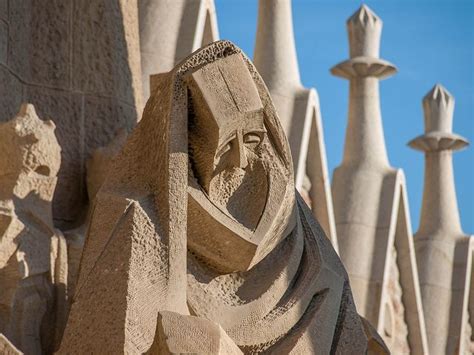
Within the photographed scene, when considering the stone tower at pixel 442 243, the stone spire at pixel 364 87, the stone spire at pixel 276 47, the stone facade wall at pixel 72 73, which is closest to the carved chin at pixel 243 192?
the stone facade wall at pixel 72 73

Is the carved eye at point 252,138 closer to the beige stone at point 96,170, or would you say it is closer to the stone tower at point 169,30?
the beige stone at point 96,170

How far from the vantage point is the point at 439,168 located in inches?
522

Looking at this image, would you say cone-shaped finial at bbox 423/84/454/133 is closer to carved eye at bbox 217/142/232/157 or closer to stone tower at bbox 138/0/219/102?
stone tower at bbox 138/0/219/102

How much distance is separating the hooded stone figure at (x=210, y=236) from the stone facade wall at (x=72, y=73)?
122 cm

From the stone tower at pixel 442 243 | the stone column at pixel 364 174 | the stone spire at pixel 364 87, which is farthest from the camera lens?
the stone tower at pixel 442 243

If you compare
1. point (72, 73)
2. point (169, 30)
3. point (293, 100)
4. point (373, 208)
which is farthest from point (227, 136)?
Result: point (373, 208)

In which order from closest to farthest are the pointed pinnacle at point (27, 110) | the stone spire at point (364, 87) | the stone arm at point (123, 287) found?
1. the stone arm at point (123, 287)
2. the pointed pinnacle at point (27, 110)
3. the stone spire at point (364, 87)

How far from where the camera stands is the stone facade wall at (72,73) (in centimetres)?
719

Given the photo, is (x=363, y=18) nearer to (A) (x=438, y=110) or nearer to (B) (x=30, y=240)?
(A) (x=438, y=110)

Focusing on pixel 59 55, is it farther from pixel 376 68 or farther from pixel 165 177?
pixel 376 68

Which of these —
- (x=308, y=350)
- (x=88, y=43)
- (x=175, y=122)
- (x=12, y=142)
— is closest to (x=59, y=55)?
(x=88, y=43)

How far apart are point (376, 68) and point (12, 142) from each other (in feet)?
18.6

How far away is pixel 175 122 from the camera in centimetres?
581

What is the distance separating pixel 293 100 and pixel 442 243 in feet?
9.76
